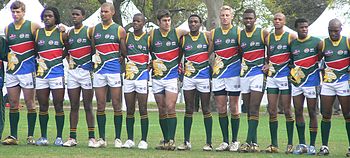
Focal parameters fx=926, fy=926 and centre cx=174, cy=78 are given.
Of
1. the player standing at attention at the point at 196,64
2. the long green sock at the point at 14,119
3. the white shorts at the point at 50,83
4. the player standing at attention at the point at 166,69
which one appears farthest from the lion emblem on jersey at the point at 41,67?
the player standing at attention at the point at 196,64

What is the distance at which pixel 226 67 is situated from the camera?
1634 cm

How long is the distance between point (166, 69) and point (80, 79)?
1.56 metres

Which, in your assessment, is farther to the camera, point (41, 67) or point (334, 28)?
point (41, 67)

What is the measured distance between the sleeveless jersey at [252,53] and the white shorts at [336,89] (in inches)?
45.5

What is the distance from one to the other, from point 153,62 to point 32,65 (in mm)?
2189

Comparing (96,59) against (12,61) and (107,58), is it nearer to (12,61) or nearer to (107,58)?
(107,58)

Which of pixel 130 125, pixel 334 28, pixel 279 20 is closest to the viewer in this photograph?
pixel 334 28

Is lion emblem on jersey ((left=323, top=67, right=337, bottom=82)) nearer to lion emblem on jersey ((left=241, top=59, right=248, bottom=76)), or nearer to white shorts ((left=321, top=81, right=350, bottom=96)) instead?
white shorts ((left=321, top=81, right=350, bottom=96))

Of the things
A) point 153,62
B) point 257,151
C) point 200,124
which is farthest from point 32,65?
point 200,124

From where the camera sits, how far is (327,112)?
52.4 ft

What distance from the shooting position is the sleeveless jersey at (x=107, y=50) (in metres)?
16.3

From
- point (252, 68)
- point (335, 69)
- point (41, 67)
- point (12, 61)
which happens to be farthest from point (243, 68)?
point (12, 61)

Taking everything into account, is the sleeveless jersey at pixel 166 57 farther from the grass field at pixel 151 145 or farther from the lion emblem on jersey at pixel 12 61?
the lion emblem on jersey at pixel 12 61

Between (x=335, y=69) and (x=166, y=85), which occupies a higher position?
(x=335, y=69)
